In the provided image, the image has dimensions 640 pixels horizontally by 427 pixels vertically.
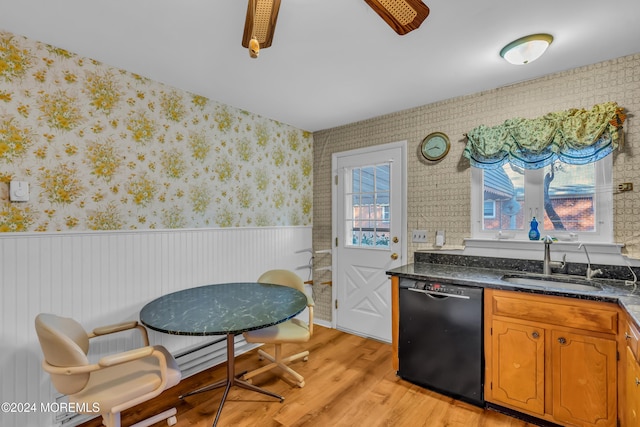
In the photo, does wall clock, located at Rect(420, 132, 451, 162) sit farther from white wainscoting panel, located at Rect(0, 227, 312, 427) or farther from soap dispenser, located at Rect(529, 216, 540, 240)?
white wainscoting panel, located at Rect(0, 227, 312, 427)

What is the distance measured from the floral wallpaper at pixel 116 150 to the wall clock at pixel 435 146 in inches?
66.0

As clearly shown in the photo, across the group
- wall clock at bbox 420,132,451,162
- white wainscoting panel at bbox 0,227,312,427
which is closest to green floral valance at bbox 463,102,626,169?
wall clock at bbox 420,132,451,162

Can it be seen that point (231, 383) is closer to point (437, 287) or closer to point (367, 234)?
point (437, 287)

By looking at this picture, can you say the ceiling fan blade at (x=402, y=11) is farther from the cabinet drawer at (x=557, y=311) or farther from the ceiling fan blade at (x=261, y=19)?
the cabinet drawer at (x=557, y=311)

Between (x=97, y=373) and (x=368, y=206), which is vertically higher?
(x=368, y=206)

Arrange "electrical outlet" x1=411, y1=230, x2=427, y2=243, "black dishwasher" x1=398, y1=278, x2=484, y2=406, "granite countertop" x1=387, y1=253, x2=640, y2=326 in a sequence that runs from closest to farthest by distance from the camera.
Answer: "granite countertop" x1=387, y1=253, x2=640, y2=326, "black dishwasher" x1=398, y1=278, x2=484, y2=406, "electrical outlet" x1=411, y1=230, x2=427, y2=243

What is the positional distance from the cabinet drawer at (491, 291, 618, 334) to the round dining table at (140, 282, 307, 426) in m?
1.36

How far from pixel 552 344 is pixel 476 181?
136 cm

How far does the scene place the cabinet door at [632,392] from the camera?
1360mm

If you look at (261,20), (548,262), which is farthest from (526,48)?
(261,20)

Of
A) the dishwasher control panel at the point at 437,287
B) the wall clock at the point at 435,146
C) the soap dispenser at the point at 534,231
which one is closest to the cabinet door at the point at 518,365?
the dishwasher control panel at the point at 437,287

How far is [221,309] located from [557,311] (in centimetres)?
212

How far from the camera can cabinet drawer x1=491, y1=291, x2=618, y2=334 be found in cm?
170

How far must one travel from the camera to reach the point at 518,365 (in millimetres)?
1964
